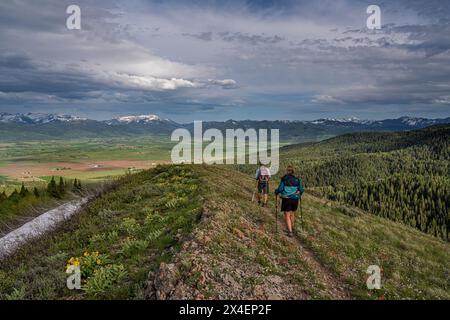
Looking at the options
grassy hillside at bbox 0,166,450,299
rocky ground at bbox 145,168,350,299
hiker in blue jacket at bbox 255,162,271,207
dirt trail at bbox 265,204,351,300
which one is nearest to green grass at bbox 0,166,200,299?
grassy hillside at bbox 0,166,450,299

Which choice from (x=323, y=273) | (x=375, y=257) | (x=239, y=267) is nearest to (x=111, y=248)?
(x=239, y=267)

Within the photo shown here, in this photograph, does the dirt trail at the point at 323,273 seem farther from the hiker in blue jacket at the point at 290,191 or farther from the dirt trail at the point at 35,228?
the dirt trail at the point at 35,228

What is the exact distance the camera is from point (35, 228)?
22.6m

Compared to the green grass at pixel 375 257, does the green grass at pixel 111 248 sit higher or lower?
higher

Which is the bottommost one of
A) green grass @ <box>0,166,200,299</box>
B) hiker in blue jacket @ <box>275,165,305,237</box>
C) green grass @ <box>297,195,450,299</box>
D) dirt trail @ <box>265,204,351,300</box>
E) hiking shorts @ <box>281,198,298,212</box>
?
green grass @ <box>297,195,450,299</box>

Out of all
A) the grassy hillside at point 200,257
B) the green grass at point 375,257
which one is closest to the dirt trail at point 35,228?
the grassy hillside at point 200,257

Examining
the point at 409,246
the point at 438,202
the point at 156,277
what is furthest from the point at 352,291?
the point at 438,202

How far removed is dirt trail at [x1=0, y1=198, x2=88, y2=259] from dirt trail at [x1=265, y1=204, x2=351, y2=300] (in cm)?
1540

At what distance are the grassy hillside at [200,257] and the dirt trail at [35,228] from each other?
104 inches

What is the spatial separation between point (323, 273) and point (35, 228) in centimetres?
1925

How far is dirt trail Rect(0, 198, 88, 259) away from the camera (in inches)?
782

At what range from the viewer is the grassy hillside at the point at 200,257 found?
10461mm

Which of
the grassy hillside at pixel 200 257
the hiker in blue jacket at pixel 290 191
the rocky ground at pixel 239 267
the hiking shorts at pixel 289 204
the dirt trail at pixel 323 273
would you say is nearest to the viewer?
the rocky ground at pixel 239 267

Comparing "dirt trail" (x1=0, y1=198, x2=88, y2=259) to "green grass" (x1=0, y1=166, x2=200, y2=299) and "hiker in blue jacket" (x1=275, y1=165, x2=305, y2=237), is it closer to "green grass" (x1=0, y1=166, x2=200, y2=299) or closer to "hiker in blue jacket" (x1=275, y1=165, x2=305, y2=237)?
"green grass" (x1=0, y1=166, x2=200, y2=299)
